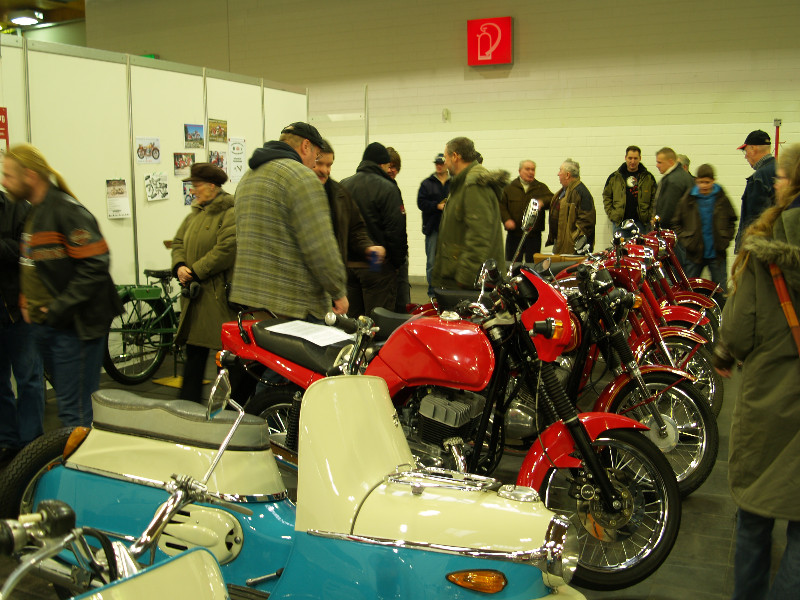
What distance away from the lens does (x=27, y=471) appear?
2561mm

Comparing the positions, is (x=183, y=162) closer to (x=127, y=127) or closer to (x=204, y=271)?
(x=127, y=127)

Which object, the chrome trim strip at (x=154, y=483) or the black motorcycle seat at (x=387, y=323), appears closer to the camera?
the chrome trim strip at (x=154, y=483)

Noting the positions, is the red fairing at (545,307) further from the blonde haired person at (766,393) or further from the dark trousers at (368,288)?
the dark trousers at (368,288)

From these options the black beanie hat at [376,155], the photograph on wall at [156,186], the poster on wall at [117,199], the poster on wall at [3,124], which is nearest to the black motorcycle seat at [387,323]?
the black beanie hat at [376,155]

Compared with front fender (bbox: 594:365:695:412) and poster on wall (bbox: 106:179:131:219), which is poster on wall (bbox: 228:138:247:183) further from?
front fender (bbox: 594:365:695:412)

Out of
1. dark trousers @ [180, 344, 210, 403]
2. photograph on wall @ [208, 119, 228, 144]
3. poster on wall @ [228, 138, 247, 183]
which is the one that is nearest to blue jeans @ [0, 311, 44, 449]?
dark trousers @ [180, 344, 210, 403]

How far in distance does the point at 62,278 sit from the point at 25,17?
14.0m

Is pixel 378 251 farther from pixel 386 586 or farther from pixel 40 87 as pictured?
pixel 386 586

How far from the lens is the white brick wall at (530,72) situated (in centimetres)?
909

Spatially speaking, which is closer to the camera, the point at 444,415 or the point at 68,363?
the point at 444,415

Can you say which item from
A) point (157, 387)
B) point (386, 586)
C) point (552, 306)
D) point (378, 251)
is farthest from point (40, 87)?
point (386, 586)

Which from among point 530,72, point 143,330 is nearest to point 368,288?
point 143,330

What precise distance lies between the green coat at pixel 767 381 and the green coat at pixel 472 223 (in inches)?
107

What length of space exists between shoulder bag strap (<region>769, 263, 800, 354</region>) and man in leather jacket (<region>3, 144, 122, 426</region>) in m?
2.68
